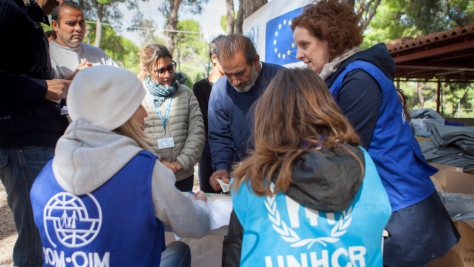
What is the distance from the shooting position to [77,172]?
1.32m

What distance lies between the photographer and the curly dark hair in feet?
6.05

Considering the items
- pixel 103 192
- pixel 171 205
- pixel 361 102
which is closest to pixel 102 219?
pixel 103 192

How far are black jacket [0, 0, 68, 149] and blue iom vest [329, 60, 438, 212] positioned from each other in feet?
4.92

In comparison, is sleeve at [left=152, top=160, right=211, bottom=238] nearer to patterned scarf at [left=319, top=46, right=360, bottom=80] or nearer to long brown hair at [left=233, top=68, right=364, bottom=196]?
long brown hair at [left=233, top=68, right=364, bottom=196]

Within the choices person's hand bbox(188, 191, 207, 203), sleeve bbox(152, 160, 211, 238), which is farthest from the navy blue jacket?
sleeve bbox(152, 160, 211, 238)

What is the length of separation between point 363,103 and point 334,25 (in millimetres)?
457

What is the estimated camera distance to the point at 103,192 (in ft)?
4.38

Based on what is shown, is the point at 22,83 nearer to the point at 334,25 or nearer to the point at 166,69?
the point at 166,69

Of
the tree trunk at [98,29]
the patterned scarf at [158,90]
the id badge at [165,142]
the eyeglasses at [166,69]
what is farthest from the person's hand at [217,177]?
the tree trunk at [98,29]

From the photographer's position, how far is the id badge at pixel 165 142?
2867 mm

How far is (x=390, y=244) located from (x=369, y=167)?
479 millimetres

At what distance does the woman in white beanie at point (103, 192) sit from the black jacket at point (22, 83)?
0.60m

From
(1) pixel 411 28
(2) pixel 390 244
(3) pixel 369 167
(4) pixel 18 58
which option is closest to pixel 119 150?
(3) pixel 369 167

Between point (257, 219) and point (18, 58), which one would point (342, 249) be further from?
point (18, 58)
